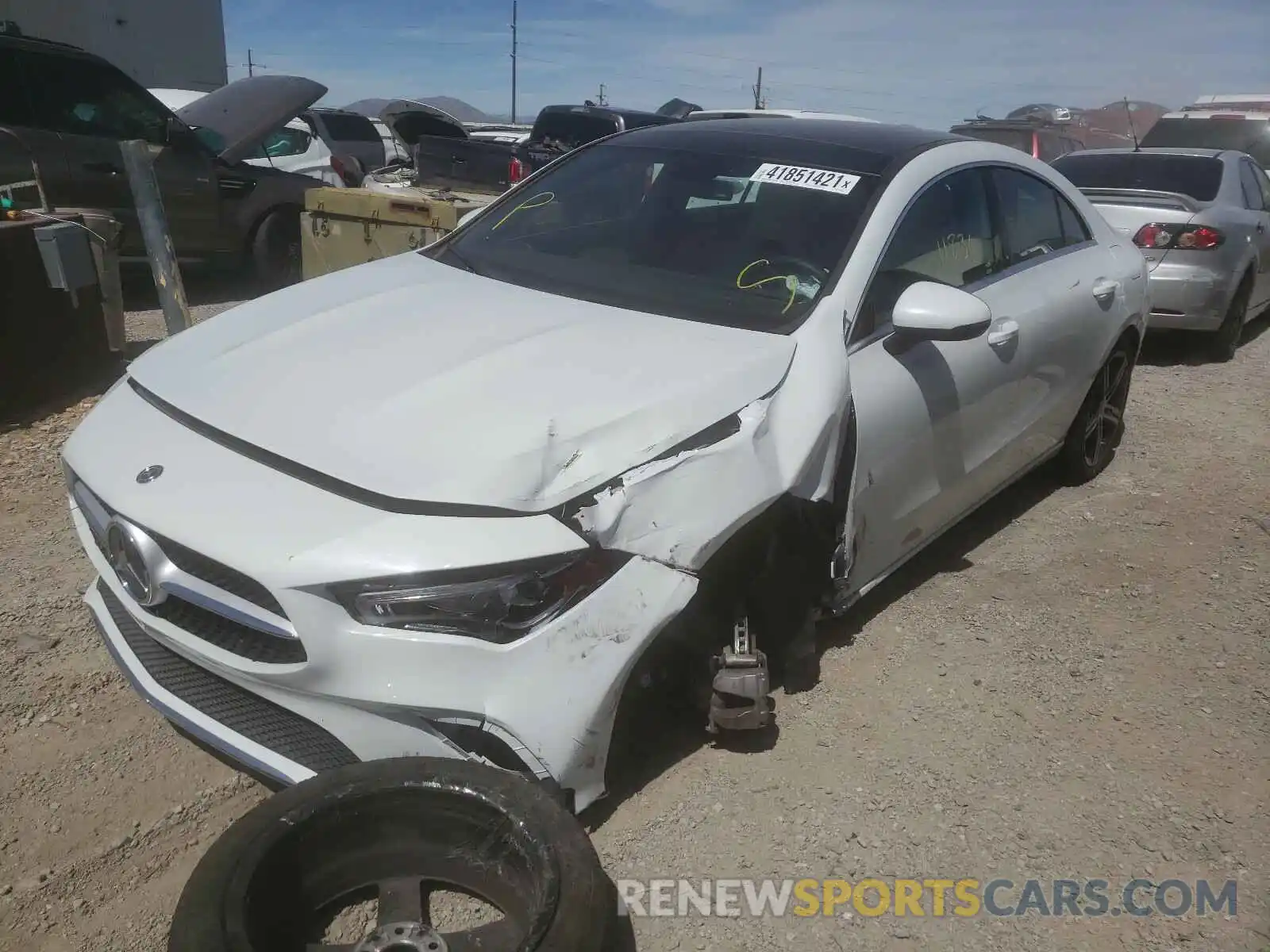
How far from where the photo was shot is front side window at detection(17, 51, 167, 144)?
709cm

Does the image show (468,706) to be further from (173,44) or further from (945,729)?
(173,44)

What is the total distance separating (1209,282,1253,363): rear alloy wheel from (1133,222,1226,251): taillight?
0.58 metres

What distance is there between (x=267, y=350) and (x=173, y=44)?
25873 mm

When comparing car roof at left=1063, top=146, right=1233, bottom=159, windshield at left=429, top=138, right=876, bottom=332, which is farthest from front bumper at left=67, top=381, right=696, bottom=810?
car roof at left=1063, top=146, right=1233, bottom=159

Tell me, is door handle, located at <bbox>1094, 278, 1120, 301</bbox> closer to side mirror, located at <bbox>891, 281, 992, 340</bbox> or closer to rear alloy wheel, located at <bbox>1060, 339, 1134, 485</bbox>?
rear alloy wheel, located at <bbox>1060, 339, 1134, 485</bbox>

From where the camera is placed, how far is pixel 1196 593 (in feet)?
12.9

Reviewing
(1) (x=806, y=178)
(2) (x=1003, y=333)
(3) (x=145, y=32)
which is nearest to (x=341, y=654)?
(1) (x=806, y=178)

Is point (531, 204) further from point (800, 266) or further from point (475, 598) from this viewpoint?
point (475, 598)

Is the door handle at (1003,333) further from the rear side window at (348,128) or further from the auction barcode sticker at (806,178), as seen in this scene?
the rear side window at (348,128)

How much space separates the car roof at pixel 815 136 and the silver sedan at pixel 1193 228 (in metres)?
3.79

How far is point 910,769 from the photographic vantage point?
2820 millimetres

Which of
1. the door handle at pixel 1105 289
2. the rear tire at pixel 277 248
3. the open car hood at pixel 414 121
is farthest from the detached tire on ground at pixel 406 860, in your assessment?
the open car hood at pixel 414 121

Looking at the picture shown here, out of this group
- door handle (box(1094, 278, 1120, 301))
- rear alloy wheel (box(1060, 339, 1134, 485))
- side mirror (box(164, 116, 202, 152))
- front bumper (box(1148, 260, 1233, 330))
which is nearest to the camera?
door handle (box(1094, 278, 1120, 301))

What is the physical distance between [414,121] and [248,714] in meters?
9.06
